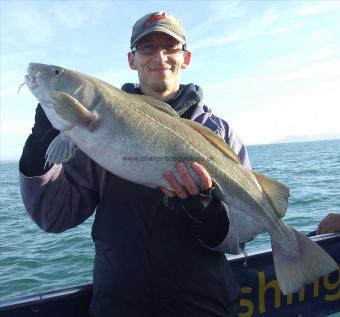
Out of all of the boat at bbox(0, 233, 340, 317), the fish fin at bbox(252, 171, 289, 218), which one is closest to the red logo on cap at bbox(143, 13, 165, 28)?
the fish fin at bbox(252, 171, 289, 218)

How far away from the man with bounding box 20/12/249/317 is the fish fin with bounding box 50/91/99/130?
22 cm

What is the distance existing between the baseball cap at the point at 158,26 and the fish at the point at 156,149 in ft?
2.39

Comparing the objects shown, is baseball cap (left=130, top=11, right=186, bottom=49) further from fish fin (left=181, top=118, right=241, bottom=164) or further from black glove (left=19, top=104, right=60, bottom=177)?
black glove (left=19, top=104, right=60, bottom=177)

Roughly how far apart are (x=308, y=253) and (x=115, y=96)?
6.87 ft

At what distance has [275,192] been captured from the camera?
3.53 m

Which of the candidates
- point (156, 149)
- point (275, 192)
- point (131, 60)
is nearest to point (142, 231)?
point (156, 149)

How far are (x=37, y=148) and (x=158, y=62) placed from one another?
1359mm

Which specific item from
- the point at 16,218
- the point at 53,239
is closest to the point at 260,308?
the point at 53,239

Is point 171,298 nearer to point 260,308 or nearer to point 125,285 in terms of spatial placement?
point 125,285

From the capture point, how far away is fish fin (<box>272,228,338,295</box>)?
339 cm

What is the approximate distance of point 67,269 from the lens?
10156 mm

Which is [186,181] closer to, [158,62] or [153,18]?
[158,62]

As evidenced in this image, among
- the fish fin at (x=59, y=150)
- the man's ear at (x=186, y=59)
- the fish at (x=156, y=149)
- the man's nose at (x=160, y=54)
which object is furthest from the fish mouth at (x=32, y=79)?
the man's ear at (x=186, y=59)

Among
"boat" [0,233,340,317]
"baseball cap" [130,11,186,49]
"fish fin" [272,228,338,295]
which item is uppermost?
"baseball cap" [130,11,186,49]
